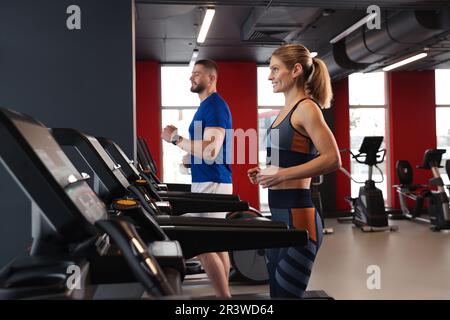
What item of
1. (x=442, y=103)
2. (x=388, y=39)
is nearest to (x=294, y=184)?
(x=388, y=39)

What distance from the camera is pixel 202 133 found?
3045 millimetres

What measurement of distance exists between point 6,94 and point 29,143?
251 cm

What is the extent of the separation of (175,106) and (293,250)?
8513 mm

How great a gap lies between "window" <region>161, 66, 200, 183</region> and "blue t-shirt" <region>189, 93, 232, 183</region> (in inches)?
275

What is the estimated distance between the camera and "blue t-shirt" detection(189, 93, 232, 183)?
119 inches

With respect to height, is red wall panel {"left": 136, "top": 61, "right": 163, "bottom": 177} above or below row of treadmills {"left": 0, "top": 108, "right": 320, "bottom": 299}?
above

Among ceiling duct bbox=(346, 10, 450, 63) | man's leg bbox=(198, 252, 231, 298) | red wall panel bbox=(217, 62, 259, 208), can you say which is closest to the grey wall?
man's leg bbox=(198, 252, 231, 298)

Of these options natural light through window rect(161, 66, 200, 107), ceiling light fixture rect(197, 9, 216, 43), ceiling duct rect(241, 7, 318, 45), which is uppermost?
ceiling duct rect(241, 7, 318, 45)

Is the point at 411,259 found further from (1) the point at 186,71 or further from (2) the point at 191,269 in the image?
A: (1) the point at 186,71

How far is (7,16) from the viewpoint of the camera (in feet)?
10.2

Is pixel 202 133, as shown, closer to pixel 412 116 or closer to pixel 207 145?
pixel 207 145

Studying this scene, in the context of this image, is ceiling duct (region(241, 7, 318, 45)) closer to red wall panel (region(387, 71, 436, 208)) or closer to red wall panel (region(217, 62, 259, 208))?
red wall panel (region(217, 62, 259, 208))
